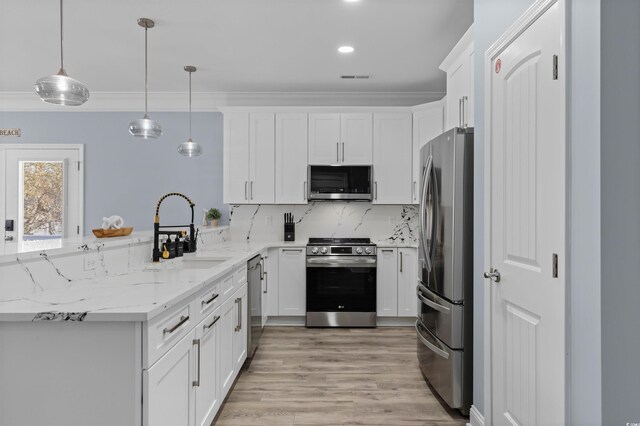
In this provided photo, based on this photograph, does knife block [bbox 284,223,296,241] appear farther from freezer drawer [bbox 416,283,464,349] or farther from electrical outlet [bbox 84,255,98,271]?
electrical outlet [bbox 84,255,98,271]

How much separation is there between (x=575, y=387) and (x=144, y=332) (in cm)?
152

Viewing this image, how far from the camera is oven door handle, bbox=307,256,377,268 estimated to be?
4.39 meters

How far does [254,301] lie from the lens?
3424 millimetres

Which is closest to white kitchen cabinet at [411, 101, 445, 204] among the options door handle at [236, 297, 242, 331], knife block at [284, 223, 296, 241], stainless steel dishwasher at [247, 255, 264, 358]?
knife block at [284, 223, 296, 241]

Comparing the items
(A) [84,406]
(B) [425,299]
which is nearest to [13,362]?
(A) [84,406]

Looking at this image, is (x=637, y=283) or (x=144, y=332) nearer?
(x=637, y=283)

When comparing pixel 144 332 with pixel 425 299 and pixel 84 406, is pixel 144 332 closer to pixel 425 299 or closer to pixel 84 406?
pixel 84 406

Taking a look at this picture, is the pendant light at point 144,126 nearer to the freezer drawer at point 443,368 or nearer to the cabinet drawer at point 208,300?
the cabinet drawer at point 208,300

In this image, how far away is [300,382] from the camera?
2.97 meters

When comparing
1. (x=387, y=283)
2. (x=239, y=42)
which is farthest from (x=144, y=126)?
(x=387, y=283)

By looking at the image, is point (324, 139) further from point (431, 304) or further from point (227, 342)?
→ point (227, 342)

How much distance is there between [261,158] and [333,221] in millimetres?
1201

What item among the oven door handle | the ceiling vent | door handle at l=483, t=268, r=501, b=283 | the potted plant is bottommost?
the oven door handle

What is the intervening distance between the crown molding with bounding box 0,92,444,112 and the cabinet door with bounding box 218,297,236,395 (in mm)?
3135
